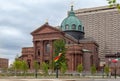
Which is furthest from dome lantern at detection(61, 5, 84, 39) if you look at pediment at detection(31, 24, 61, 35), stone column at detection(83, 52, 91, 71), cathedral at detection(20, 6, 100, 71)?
pediment at detection(31, 24, 61, 35)

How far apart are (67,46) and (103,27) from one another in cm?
8246

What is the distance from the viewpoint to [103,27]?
18050 cm

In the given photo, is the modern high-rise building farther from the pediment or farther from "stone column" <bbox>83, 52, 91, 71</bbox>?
the pediment

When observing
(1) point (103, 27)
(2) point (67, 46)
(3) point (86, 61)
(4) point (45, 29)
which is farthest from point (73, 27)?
(1) point (103, 27)

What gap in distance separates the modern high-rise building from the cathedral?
2065 inches

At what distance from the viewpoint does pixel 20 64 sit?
83.4 meters

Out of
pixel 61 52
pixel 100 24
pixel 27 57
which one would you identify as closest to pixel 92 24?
pixel 100 24

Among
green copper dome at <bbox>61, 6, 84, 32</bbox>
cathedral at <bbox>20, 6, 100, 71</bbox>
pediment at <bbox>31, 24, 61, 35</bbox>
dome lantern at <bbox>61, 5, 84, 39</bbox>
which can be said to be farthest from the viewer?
dome lantern at <bbox>61, 5, 84, 39</bbox>

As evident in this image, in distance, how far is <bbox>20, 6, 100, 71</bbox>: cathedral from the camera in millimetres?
102188

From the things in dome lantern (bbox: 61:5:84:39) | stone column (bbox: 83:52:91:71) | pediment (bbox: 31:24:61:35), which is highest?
dome lantern (bbox: 61:5:84:39)

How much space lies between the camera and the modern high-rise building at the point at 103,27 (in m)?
170

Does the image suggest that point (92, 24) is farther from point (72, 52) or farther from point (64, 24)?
point (72, 52)

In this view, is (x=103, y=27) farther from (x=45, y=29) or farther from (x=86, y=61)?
(x=45, y=29)

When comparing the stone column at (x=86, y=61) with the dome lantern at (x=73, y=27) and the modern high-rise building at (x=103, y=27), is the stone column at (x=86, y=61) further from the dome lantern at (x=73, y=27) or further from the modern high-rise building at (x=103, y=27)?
the modern high-rise building at (x=103, y=27)
